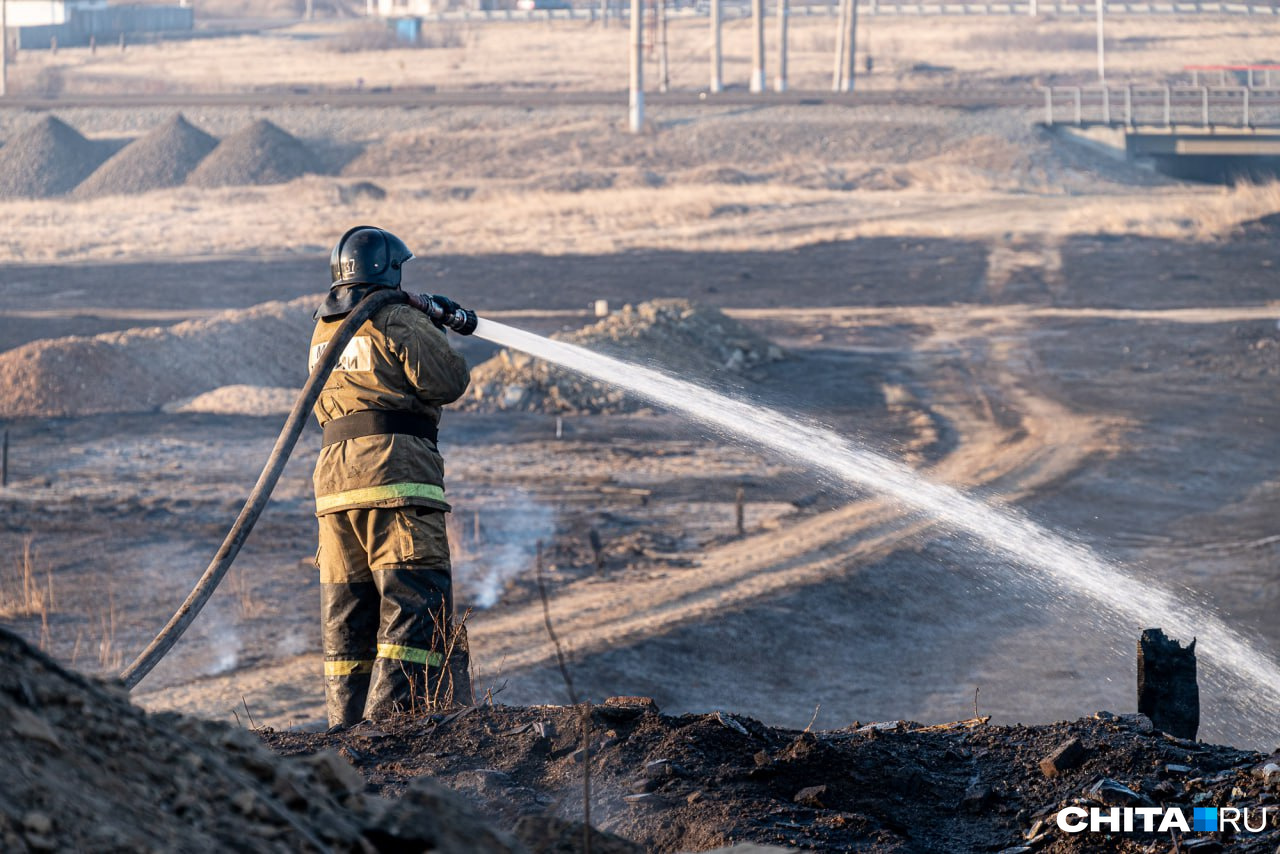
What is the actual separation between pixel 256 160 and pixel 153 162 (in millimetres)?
2844

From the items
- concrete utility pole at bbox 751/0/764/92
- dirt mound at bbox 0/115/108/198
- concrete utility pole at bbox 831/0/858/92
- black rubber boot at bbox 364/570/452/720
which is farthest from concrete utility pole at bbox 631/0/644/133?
black rubber boot at bbox 364/570/452/720

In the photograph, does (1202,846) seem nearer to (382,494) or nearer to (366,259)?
(382,494)

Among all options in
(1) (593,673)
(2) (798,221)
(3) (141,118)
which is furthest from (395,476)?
(3) (141,118)

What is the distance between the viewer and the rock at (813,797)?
4590mm

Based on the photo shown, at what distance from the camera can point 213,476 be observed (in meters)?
14.7

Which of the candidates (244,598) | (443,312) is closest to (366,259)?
(443,312)

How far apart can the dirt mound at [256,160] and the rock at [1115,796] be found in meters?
36.9

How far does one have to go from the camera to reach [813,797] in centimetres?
459

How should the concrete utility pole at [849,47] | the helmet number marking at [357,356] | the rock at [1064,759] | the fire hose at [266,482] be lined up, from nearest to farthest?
1. the rock at [1064,759]
2. the fire hose at [266,482]
3. the helmet number marking at [357,356]
4. the concrete utility pole at [849,47]

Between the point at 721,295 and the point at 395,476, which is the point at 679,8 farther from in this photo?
the point at 395,476

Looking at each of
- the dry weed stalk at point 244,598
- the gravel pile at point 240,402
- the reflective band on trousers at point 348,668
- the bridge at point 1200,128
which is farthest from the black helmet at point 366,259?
the bridge at point 1200,128

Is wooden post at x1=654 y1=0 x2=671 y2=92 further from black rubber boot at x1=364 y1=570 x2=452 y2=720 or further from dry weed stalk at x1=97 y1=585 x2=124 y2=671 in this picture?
black rubber boot at x1=364 y1=570 x2=452 y2=720

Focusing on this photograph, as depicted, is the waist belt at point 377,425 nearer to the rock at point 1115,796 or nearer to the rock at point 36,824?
the rock at point 1115,796

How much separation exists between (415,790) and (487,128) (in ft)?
136
